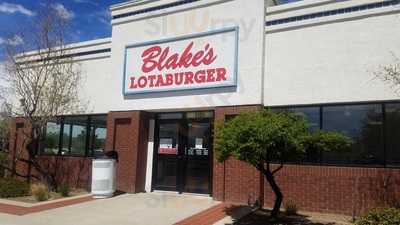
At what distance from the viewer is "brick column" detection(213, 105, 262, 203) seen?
43.6 feet

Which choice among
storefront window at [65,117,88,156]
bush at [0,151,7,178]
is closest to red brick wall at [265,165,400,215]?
storefront window at [65,117,88,156]

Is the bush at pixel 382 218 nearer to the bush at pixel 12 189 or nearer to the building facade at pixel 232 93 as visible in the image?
the building facade at pixel 232 93

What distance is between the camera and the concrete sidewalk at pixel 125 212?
1105 centimetres

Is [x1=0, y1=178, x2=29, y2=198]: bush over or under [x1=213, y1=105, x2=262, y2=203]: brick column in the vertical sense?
under

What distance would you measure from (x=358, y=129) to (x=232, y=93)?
4027 mm

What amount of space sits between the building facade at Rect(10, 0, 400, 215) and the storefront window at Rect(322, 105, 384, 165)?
3 cm

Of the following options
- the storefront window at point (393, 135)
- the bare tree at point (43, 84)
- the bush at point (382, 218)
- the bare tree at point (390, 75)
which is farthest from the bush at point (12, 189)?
the bare tree at point (390, 75)

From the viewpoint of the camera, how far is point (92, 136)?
1753 centimetres

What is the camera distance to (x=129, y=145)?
1608cm

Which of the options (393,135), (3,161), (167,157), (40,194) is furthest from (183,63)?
(3,161)

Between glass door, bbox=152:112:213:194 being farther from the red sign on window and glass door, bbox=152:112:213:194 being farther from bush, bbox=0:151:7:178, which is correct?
bush, bbox=0:151:7:178

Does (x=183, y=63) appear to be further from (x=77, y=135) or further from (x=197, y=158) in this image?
(x=77, y=135)

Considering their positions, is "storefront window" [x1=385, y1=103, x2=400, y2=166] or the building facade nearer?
"storefront window" [x1=385, y1=103, x2=400, y2=166]

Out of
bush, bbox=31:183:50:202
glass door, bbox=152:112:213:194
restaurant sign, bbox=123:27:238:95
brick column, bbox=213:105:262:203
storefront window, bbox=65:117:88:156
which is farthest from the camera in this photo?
storefront window, bbox=65:117:88:156
